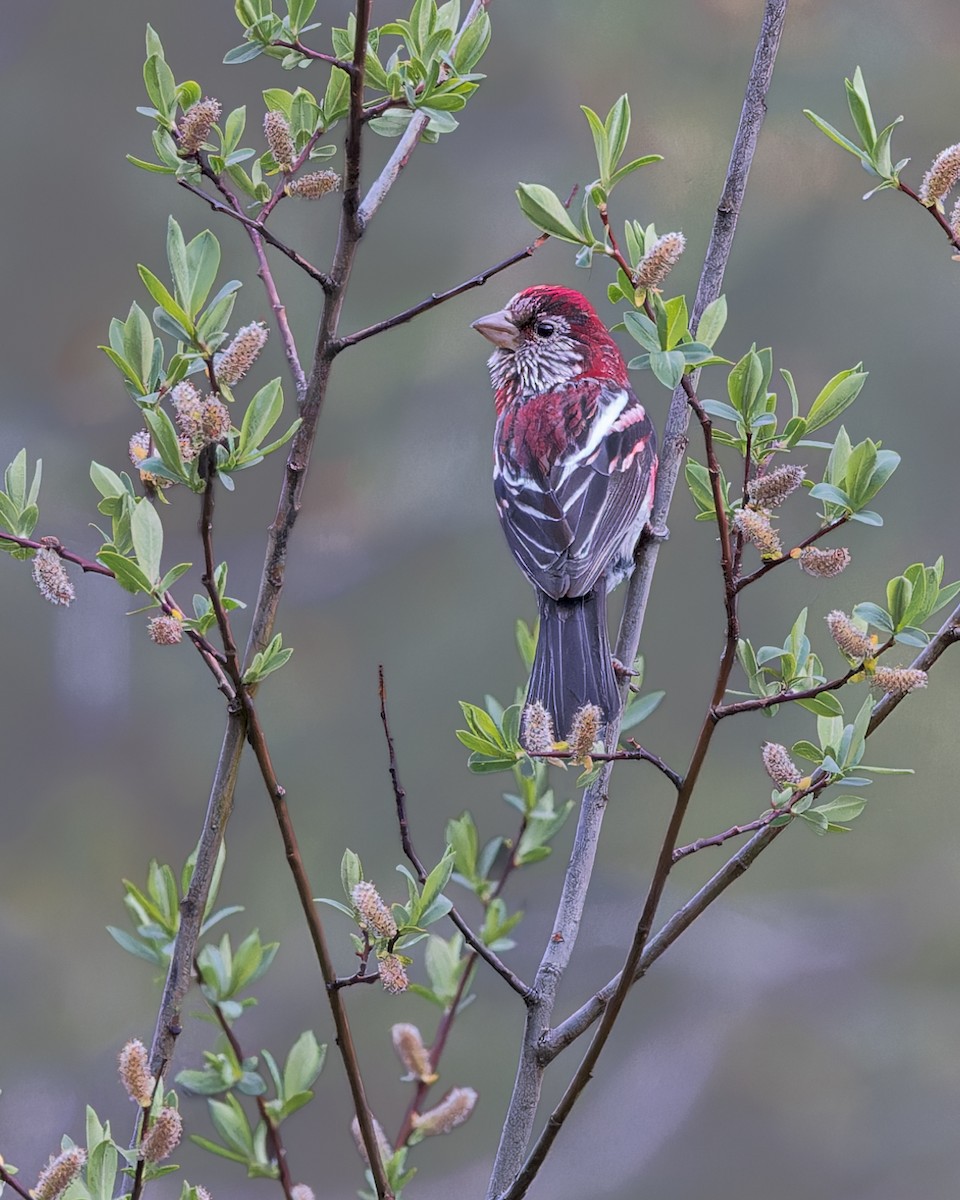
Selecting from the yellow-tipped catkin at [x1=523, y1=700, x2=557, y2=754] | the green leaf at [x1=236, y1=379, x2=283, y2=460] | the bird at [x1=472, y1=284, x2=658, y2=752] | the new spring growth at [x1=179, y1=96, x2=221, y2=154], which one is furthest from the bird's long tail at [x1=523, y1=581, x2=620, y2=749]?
the new spring growth at [x1=179, y1=96, x2=221, y2=154]

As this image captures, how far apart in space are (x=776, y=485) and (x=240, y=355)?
243 mm

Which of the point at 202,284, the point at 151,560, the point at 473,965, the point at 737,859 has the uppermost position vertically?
the point at 202,284

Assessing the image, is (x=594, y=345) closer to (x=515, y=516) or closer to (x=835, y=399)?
(x=515, y=516)

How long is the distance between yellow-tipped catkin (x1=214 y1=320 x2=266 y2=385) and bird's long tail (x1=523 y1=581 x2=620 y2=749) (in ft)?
1.00

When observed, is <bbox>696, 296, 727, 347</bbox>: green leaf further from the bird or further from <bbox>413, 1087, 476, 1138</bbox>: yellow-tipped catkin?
<bbox>413, 1087, 476, 1138</bbox>: yellow-tipped catkin

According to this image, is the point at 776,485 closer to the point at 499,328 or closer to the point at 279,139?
the point at 279,139

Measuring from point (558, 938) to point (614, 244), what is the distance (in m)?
0.40

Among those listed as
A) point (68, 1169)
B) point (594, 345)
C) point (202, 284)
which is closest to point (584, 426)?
point (594, 345)

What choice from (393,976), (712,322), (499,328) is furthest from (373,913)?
(499,328)

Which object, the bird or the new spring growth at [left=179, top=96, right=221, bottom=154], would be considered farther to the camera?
the bird

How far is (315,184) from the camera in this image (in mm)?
619

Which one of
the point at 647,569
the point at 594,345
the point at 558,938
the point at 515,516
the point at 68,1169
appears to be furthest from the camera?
the point at 594,345

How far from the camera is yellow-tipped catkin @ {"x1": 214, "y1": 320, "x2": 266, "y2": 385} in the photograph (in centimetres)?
52

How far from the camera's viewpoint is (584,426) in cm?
116
